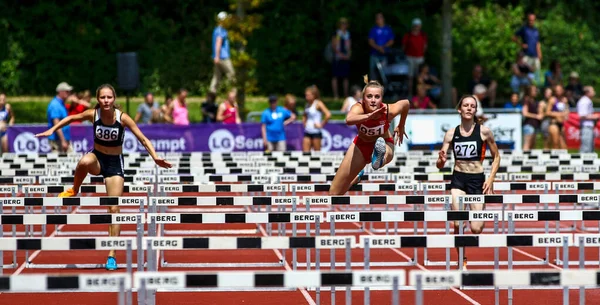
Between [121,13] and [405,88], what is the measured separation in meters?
8.78

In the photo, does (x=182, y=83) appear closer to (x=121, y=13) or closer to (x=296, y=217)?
(x=121, y=13)

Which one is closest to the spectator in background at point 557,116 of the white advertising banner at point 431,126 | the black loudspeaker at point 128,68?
the white advertising banner at point 431,126

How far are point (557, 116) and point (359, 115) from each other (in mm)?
14853

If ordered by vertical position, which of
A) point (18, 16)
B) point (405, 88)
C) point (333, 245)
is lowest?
point (333, 245)

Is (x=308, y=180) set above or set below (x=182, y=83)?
below

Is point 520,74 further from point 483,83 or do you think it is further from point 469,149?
point 469,149

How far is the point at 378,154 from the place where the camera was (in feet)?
37.8

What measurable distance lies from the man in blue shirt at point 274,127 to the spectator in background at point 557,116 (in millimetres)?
6229

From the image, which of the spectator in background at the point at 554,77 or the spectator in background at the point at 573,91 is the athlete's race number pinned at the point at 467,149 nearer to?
the spectator in background at the point at 573,91

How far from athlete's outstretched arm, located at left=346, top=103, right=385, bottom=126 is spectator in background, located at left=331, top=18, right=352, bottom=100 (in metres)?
17.9

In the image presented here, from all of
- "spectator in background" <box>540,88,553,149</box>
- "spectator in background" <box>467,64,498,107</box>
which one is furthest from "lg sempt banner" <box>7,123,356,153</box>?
"spectator in background" <box>540,88,553,149</box>

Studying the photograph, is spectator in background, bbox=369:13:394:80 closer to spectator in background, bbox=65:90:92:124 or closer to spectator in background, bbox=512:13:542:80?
spectator in background, bbox=512:13:542:80

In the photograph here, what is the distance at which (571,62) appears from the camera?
3953 cm

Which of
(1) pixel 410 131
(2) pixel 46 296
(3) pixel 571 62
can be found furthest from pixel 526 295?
(3) pixel 571 62
